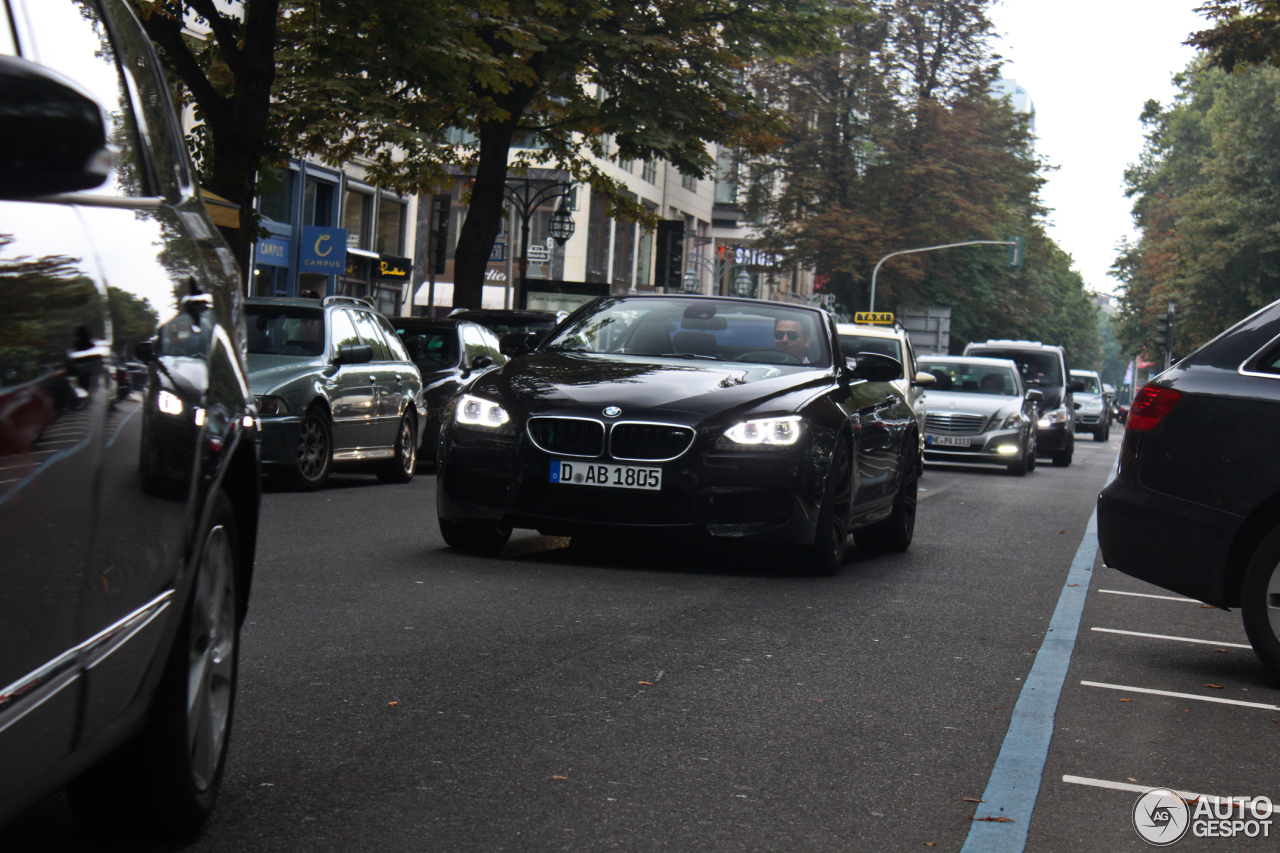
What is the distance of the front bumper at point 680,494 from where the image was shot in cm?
829

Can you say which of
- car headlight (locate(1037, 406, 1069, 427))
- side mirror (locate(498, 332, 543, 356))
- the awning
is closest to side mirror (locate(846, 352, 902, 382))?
side mirror (locate(498, 332, 543, 356))

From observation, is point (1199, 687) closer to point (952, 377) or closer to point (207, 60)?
point (207, 60)

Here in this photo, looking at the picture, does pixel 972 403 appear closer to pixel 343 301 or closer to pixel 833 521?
pixel 343 301

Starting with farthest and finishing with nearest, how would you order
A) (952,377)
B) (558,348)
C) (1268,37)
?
(952,377), (1268,37), (558,348)

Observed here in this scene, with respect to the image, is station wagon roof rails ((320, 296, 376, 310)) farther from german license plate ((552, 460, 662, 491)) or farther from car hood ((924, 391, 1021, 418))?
car hood ((924, 391, 1021, 418))

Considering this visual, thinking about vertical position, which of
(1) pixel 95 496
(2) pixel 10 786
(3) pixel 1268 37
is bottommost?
(2) pixel 10 786

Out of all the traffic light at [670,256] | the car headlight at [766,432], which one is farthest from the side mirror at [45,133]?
the traffic light at [670,256]

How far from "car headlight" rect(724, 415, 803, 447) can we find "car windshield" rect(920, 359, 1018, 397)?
16918 mm

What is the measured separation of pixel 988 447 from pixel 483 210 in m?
8.23

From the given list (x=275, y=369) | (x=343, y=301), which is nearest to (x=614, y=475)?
(x=275, y=369)

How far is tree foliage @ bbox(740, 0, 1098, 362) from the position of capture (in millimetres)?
56719

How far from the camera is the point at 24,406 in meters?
2.28

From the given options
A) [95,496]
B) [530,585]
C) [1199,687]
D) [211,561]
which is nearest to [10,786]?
[95,496]

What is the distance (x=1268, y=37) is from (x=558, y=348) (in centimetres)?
1735
